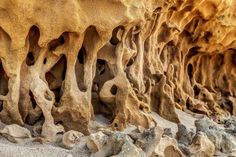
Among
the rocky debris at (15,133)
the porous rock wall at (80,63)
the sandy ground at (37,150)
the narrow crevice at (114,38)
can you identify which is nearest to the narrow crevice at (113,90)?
the porous rock wall at (80,63)

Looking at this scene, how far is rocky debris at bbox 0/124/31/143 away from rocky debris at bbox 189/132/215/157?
1.13m

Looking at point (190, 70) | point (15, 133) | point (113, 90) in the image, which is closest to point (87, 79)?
point (113, 90)

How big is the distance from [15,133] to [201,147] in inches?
49.9

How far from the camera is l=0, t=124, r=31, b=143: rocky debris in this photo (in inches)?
113

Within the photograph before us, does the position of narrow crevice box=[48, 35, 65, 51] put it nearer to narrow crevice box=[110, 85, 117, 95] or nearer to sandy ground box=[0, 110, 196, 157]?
narrow crevice box=[110, 85, 117, 95]

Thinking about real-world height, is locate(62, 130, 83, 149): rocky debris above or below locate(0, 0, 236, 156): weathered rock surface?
below

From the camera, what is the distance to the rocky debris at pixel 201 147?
3.05m

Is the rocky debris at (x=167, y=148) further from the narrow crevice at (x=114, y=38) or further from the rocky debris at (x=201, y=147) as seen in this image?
the narrow crevice at (x=114, y=38)

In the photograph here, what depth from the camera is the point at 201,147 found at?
3.08m

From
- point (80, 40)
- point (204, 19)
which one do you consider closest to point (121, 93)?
point (80, 40)

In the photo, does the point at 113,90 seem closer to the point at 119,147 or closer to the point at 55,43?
the point at 55,43

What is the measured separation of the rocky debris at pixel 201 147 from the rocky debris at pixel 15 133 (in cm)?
113

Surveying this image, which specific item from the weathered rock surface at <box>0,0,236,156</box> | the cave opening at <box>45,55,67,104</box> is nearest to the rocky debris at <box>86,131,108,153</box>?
the weathered rock surface at <box>0,0,236,156</box>

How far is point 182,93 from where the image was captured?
237 inches
